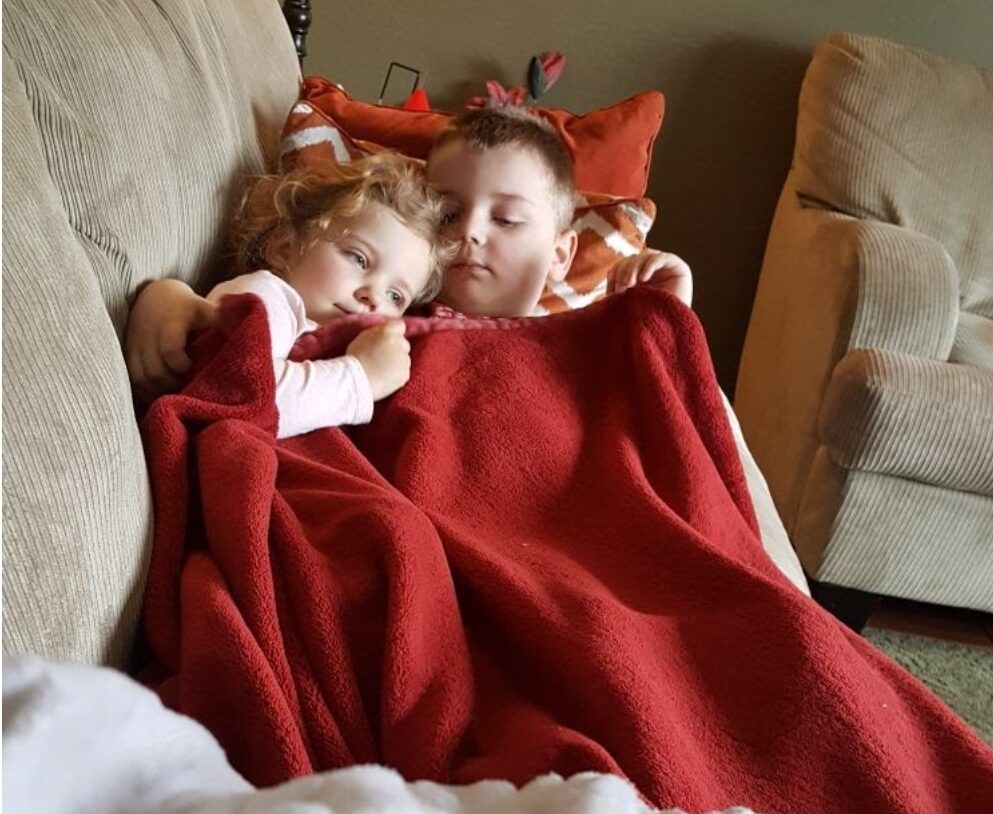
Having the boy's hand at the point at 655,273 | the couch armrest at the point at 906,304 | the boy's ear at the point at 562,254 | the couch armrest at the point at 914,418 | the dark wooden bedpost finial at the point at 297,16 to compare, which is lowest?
the couch armrest at the point at 914,418

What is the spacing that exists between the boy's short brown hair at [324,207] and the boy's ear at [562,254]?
0.77 feet

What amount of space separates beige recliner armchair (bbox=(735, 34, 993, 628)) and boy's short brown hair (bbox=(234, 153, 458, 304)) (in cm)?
83

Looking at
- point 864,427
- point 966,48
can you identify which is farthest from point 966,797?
point 966,48

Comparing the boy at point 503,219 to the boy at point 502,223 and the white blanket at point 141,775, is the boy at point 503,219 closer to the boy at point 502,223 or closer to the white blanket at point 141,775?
the boy at point 502,223

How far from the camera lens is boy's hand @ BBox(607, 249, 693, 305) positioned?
50.1 inches

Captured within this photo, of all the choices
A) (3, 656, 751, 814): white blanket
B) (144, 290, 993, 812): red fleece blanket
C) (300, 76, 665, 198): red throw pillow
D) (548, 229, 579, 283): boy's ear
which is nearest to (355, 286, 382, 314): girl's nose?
(144, 290, 993, 812): red fleece blanket

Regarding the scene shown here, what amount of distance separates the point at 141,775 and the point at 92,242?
0.51 metres

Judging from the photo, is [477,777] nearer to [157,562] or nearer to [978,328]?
[157,562]

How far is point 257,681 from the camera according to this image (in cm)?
59

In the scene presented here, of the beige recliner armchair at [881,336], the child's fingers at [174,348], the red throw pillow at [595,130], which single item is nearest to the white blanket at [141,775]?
the child's fingers at [174,348]

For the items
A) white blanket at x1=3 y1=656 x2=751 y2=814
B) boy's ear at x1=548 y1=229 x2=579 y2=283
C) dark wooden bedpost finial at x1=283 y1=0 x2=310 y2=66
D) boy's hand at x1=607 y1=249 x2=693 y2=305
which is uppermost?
dark wooden bedpost finial at x1=283 y1=0 x2=310 y2=66

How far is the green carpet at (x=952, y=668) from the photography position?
1.69 meters

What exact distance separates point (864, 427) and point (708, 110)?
3.67 ft

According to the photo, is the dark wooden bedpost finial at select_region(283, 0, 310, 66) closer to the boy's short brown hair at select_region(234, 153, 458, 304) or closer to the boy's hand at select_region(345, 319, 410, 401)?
the boy's short brown hair at select_region(234, 153, 458, 304)
